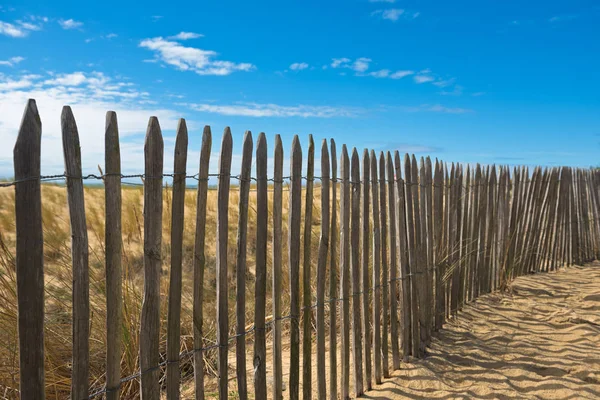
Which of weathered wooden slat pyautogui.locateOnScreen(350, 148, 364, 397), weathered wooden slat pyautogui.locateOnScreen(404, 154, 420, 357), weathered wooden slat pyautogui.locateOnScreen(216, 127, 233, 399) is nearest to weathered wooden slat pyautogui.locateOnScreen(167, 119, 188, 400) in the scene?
weathered wooden slat pyautogui.locateOnScreen(216, 127, 233, 399)

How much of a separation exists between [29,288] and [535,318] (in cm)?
520

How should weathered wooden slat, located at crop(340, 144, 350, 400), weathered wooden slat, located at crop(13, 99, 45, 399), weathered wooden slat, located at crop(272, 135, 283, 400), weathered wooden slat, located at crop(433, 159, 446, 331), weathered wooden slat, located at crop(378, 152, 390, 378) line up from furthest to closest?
weathered wooden slat, located at crop(433, 159, 446, 331) → weathered wooden slat, located at crop(378, 152, 390, 378) → weathered wooden slat, located at crop(340, 144, 350, 400) → weathered wooden slat, located at crop(272, 135, 283, 400) → weathered wooden slat, located at crop(13, 99, 45, 399)

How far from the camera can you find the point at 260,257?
2879mm

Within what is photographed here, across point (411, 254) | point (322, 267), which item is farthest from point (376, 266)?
point (322, 267)

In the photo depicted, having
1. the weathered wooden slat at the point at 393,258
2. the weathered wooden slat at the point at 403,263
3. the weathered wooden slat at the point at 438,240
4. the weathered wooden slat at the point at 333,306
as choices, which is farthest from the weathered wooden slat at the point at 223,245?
the weathered wooden slat at the point at 438,240

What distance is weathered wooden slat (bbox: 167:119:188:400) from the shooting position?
2.38 m

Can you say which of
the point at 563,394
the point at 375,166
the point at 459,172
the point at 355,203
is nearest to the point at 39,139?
the point at 355,203

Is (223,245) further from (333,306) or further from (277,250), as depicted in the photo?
(333,306)

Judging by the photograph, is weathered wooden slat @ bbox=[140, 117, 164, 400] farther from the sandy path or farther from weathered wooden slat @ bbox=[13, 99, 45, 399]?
the sandy path

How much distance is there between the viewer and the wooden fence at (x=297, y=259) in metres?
2.01

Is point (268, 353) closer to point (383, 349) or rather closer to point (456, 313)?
point (383, 349)

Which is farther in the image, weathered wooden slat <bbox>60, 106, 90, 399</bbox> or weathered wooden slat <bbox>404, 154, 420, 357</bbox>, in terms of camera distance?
weathered wooden slat <bbox>404, 154, 420, 357</bbox>

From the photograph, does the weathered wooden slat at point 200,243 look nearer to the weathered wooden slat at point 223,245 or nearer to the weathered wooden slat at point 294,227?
the weathered wooden slat at point 223,245

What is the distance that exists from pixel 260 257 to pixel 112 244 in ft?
3.08
